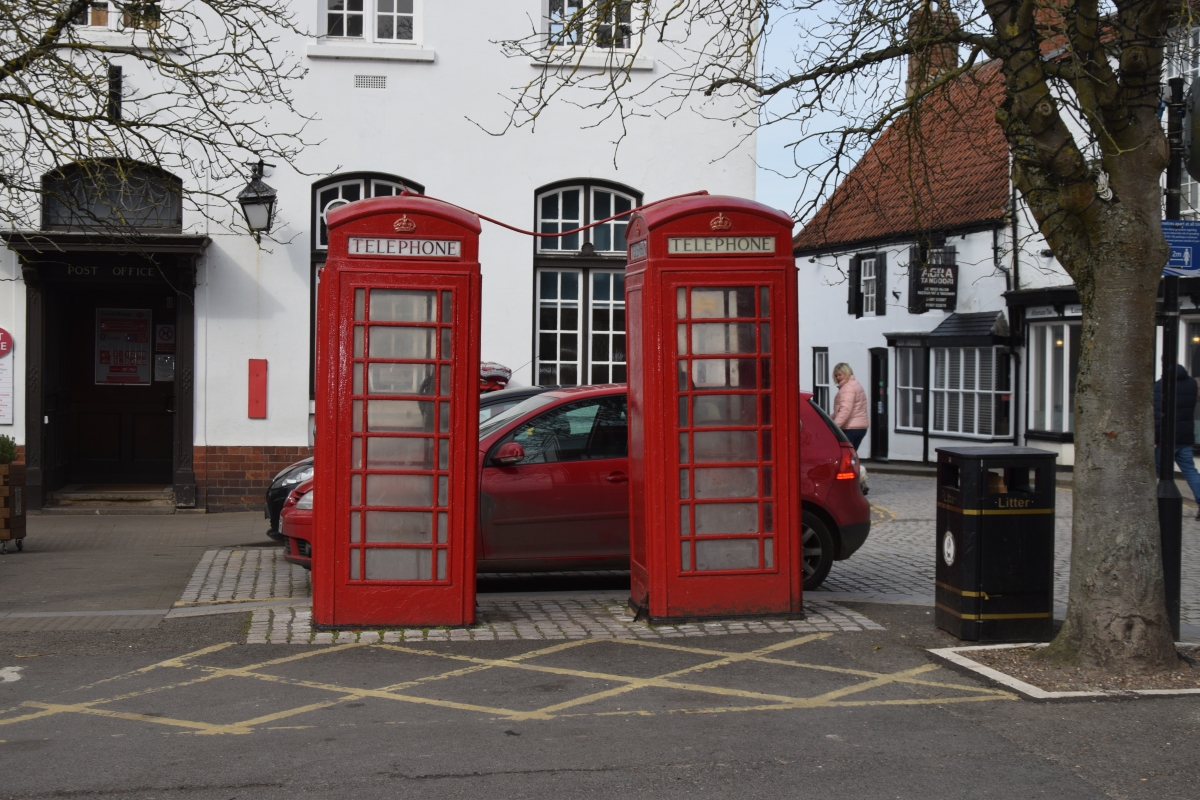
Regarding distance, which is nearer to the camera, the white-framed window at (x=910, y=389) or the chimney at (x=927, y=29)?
the chimney at (x=927, y=29)

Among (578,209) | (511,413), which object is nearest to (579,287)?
(578,209)

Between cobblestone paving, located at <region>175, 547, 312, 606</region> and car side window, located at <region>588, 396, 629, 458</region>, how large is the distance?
2402 mm

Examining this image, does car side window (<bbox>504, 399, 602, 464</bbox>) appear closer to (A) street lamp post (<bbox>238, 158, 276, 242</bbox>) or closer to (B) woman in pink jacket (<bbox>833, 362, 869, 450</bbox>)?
(A) street lamp post (<bbox>238, 158, 276, 242</bbox>)

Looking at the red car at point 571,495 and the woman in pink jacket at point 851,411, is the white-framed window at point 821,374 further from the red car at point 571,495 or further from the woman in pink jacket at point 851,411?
the red car at point 571,495

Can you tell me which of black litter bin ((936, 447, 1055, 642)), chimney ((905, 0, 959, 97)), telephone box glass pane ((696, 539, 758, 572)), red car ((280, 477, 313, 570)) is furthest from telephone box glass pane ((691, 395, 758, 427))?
red car ((280, 477, 313, 570))

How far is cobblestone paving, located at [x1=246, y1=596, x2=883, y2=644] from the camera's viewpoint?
7562 mm

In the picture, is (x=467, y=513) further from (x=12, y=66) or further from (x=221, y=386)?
(x=221, y=386)

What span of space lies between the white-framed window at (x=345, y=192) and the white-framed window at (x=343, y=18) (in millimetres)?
1789

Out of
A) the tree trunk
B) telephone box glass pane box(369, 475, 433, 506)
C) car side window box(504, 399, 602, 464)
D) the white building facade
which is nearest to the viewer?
the tree trunk

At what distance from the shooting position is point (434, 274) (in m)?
7.55

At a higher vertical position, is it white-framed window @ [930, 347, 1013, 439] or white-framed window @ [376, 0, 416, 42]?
white-framed window @ [376, 0, 416, 42]

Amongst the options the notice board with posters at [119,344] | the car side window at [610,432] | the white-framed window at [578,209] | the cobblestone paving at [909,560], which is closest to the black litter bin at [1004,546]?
the cobblestone paving at [909,560]

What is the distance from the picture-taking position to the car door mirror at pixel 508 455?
8.84 m

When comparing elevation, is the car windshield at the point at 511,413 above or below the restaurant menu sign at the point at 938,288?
below
